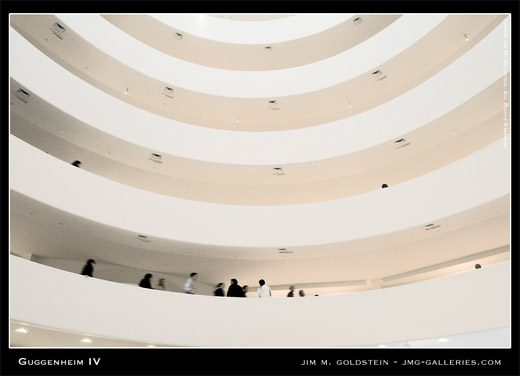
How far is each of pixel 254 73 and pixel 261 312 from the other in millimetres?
9421

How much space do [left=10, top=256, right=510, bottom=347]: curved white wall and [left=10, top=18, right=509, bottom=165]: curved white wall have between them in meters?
4.91

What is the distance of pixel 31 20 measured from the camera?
13383 millimetres

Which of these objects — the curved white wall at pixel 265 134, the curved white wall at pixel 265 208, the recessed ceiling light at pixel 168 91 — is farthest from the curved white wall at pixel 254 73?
the curved white wall at pixel 265 208

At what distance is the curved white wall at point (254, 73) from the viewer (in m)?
14.4

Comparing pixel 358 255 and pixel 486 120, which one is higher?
pixel 486 120

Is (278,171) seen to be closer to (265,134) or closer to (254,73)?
(265,134)

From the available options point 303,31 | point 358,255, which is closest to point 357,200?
point 358,255

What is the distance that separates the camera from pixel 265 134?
1482cm

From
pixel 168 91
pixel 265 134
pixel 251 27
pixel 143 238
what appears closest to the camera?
pixel 143 238

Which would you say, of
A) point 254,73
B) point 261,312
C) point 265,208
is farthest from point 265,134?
point 261,312

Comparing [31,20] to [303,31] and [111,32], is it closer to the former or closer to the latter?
[111,32]

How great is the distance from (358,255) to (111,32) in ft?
36.7

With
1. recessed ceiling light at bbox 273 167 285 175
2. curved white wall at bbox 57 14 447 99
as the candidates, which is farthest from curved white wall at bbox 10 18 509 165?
curved white wall at bbox 57 14 447 99

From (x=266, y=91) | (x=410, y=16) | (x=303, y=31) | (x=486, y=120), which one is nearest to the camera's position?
(x=486, y=120)
